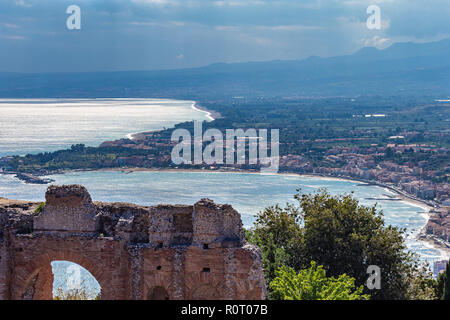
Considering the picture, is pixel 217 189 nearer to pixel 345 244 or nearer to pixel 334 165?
pixel 334 165

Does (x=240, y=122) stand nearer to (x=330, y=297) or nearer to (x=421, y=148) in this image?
(x=421, y=148)

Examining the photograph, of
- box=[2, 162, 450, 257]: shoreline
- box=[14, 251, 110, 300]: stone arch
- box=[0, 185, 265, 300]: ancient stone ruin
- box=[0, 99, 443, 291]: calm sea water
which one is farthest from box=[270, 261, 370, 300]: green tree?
box=[2, 162, 450, 257]: shoreline

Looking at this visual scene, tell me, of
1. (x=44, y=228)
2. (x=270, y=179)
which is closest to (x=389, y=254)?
(x=44, y=228)

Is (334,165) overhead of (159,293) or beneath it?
beneath

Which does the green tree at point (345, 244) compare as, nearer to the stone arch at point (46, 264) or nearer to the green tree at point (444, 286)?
the green tree at point (444, 286)

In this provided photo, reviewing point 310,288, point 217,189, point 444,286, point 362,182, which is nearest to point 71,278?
point 310,288

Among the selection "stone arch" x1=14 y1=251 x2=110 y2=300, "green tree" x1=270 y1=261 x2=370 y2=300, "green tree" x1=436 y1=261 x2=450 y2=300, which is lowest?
"green tree" x1=436 y1=261 x2=450 y2=300

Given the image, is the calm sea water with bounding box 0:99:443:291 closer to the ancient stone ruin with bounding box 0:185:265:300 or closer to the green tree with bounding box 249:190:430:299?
the green tree with bounding box 249:190:430:299

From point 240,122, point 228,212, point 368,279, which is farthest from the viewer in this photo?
point 240,122

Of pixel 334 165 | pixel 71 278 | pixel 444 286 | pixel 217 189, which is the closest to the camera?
pixel 444 286
